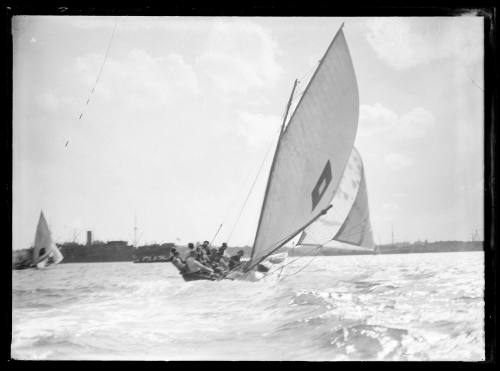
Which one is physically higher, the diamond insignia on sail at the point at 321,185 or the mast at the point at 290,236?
the diamond insignia on sail at the point at 321,185

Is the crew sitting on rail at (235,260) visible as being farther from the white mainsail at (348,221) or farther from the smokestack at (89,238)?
the smokestack at (89,238)

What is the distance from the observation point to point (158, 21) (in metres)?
2.64

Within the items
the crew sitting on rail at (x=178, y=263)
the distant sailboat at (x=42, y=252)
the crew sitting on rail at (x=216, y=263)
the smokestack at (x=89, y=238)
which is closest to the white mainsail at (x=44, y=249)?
the distant sailboat at (x=42, y=252)

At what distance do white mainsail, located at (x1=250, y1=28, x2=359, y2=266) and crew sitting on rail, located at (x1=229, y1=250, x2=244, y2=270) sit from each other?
6 cm

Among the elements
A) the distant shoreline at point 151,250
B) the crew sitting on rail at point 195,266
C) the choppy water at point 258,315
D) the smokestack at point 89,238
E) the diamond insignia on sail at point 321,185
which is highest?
the diamond insignia on sail at point 321,185

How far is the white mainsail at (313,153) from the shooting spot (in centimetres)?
267

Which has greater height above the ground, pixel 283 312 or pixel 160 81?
pixel 160 81

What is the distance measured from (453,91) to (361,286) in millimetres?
1015

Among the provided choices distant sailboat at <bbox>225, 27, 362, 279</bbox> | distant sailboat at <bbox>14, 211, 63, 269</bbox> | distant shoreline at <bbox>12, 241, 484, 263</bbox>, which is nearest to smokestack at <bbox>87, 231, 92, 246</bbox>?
distant shoreline at <bbox>12, 241, 484, 263</bbox>

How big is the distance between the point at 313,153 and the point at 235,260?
642 mm

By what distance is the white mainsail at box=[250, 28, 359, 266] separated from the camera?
8.77ft
